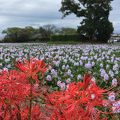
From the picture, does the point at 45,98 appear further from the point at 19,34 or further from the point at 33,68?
the point at 19,34

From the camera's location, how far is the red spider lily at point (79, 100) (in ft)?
6.56

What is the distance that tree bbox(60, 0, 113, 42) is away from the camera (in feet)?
204

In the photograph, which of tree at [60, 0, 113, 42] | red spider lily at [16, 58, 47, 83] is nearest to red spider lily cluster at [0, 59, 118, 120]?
red spider lily at [16, 58, 47, 83]

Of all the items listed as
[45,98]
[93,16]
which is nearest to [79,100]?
[45,98]

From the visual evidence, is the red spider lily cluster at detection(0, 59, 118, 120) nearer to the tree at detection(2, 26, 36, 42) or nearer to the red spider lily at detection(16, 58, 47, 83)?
the red spider lily at detection(16, 58, 47, 83)

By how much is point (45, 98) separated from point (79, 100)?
265 millimetres

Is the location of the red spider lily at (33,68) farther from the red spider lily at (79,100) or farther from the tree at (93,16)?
the tree at (93,16)

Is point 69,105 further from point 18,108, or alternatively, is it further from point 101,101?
point 18,108

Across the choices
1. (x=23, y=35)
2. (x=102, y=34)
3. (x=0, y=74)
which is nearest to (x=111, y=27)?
(x=102, y=34)

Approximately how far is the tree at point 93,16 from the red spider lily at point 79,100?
196ft

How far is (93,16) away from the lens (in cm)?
6247

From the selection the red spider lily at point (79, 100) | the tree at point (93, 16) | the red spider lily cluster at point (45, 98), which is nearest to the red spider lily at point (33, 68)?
A: the red spider lily cluster at point (45, 98)

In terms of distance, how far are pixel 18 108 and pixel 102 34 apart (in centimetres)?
6163

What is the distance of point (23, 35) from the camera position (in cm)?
7088
